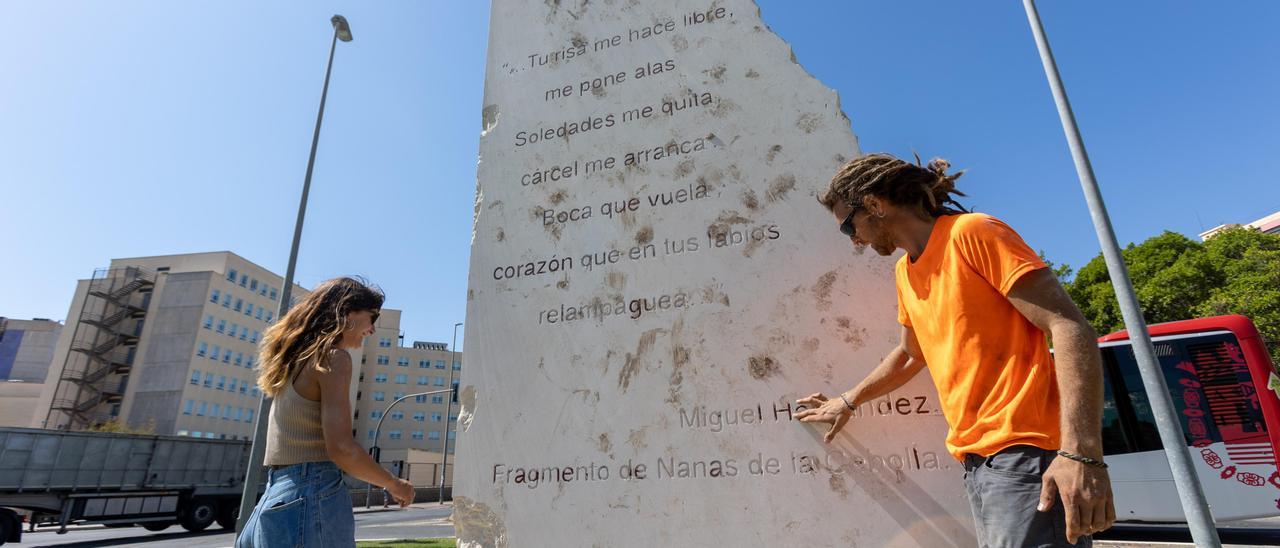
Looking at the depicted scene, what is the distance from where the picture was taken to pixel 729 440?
87.2 inches

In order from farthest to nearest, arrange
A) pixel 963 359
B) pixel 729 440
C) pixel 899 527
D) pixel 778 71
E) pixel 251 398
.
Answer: pixel 251 398, pixel 778 71, pixel 729 440, pixel 899 527, pixel 963 359

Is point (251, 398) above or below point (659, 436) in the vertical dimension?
above

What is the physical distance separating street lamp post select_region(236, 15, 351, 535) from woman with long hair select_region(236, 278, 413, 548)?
6.00m

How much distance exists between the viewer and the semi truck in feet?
40.2

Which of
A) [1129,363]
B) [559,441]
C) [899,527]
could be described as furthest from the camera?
[1129,363]

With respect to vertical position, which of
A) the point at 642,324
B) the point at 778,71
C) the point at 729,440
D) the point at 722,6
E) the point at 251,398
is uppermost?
the point at 251,398

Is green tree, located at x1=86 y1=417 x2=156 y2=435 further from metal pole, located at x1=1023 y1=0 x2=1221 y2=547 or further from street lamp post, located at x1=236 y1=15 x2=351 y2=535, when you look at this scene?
metal pole, located at x1=1023 y1=0 x2=1221 y2=547

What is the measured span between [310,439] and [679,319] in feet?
4.55

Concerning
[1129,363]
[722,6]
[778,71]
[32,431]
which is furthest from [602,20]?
[32,431]

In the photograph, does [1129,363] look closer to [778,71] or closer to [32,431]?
[778,71]

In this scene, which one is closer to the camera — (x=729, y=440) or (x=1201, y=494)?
(x=729, y=440)

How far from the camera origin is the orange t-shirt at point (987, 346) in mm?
1416

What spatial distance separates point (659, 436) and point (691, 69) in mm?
1706

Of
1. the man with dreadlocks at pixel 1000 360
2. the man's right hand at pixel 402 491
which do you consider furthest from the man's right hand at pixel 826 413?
Result: the man's right hand at pixel 402 491
